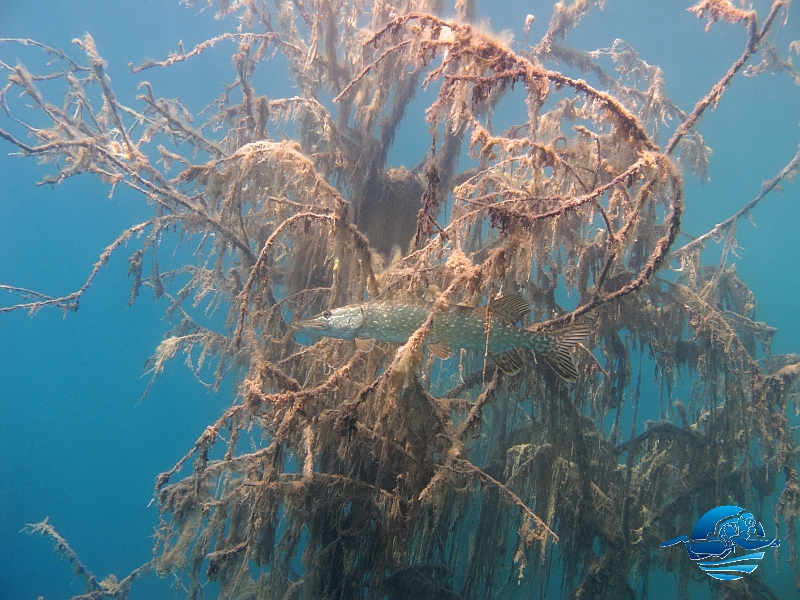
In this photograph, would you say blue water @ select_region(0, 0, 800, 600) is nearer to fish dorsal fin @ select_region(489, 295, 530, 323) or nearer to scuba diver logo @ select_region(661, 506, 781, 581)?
fish dorsal fin @ select_region(489, 295, 530, 323)

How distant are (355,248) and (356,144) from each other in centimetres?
388

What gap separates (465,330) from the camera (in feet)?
10.2

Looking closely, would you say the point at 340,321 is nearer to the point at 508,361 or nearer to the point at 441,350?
the point at 441,350

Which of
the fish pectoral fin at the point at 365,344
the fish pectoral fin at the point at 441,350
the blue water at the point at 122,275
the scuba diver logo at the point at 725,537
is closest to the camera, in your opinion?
the scuba diver logo at the point at 725,537

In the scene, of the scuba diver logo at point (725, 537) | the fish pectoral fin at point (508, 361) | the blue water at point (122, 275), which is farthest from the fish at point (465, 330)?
the blue water at point (122, 275)

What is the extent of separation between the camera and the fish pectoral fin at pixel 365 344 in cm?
329

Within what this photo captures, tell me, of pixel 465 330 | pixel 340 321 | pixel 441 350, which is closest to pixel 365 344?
pixel 340 321

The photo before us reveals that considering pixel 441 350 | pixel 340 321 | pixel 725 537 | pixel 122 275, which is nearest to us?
pixel 725 537

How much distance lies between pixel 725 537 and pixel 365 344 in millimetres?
3055

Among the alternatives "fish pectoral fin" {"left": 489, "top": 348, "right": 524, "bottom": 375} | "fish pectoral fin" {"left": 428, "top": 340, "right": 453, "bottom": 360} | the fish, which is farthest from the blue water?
"fish pectoral fin" {"left": 489, "top": 348, "right": 524, "bottom": 375}

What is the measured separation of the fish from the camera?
119 inches

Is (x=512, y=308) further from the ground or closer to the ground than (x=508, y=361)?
further from the ground

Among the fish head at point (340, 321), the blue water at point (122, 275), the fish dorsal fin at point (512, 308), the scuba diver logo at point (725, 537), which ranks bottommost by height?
the scuba diver logo at point (725, 537)

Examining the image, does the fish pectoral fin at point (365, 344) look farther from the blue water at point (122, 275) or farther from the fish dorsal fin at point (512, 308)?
the blue water at point (122, 275)
